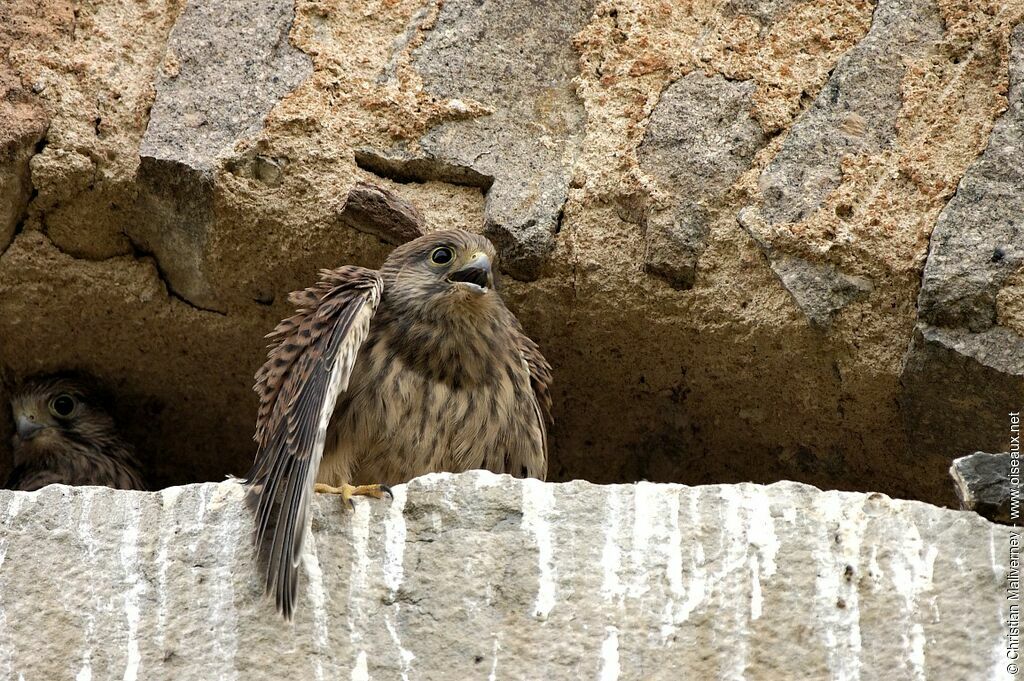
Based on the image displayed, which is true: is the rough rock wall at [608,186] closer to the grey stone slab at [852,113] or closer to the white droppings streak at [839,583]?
the grey stone slab at [852,113]

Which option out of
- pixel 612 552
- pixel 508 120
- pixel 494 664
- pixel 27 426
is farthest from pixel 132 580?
pixel 27 426

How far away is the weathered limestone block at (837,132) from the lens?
3641mm

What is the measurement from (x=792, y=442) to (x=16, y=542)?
7.26 ft

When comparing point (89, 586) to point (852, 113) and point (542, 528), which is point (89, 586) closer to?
point (542, 528)

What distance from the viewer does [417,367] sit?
3703mm

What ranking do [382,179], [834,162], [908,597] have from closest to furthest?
[908,597], [834,162], [382,179]

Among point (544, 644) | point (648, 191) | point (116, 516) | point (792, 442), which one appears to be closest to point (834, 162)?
point (648, 191)

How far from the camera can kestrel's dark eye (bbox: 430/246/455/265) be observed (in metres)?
3.74

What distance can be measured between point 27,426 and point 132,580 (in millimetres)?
1952

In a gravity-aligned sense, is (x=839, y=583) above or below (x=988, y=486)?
below

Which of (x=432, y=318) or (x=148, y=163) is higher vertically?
(x=148, y=163)

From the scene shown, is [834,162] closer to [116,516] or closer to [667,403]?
[667,403]

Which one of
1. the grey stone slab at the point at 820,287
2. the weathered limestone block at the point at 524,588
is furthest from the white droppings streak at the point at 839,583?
the grey stone slab at the point at 820,287

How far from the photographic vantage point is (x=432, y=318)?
3746 mm
